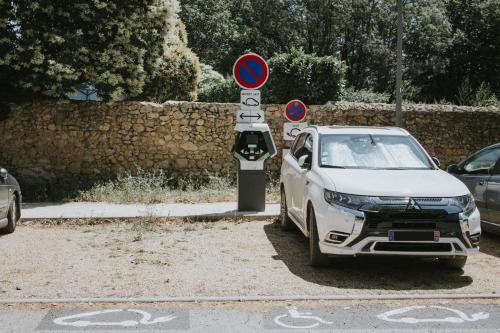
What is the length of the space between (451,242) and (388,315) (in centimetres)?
170

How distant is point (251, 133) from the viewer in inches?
452

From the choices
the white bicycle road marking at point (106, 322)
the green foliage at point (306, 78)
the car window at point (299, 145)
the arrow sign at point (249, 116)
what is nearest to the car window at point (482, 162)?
the car window at point (299, 145)

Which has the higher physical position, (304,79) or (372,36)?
(372,36)

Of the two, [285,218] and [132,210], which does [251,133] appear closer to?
[285,218]

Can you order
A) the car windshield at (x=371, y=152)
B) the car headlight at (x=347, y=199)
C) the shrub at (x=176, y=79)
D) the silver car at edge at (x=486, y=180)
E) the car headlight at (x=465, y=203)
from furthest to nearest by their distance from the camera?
the shrub at (x=176, y=79) < the silver car at edge at (x=486, y=180) < the car windshield at (x=371, y=152) < the car headlight at (x=465, y=203) < the car headlight at (x=347, y=199)

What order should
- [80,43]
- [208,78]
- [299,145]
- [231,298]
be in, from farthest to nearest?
[208,78] → [80,43] → [299,145] → [231,298]

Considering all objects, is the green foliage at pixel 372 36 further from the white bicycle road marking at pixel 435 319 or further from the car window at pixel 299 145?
the white bicycle road marking at pixel 435 319

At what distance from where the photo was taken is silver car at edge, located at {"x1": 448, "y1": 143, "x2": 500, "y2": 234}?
895cm

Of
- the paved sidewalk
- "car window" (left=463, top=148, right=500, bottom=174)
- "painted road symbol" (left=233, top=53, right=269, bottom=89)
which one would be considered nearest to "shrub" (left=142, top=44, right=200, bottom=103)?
the paved sidewalk

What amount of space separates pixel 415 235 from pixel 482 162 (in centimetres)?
362

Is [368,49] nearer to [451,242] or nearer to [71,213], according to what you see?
[71,213]

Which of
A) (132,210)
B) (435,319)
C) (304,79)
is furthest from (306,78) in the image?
(435,319)

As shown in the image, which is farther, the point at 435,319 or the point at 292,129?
the point at 292,129

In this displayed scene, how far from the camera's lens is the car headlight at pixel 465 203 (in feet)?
22.7
